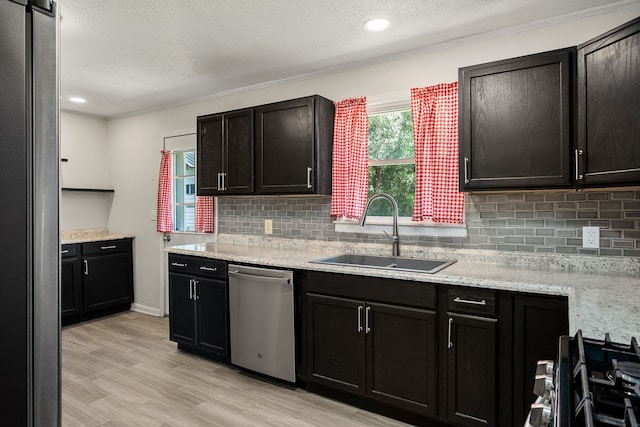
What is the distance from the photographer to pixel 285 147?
10.4 feet

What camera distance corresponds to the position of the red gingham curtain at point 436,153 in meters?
2.71

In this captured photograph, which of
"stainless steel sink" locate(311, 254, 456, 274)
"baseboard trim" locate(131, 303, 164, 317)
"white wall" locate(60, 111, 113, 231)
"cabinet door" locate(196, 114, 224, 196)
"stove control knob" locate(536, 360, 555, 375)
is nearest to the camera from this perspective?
"stove control knob" locate(536, 360, 555, 375)

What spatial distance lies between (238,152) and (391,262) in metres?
1.62

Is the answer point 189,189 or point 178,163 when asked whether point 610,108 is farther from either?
point 178,163

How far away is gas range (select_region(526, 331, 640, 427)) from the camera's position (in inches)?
25.7

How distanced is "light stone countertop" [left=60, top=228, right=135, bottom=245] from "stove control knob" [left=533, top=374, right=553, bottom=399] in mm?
4636

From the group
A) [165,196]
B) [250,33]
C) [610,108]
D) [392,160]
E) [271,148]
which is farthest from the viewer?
[165,196]

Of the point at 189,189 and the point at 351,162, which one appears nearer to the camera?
the point at 351,162

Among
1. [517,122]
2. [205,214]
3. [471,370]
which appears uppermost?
[517,122]

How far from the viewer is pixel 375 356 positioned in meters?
2.41

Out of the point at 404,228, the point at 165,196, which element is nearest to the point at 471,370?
the point at 404,228

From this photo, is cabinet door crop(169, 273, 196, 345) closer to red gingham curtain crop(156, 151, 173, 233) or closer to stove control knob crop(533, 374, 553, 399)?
red gingham curtain crop(156, 151, 173, 233)

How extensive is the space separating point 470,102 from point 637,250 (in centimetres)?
126

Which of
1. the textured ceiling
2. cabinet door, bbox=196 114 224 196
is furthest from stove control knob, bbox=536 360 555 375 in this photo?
cabinet door, bbox=196 114 224 196
